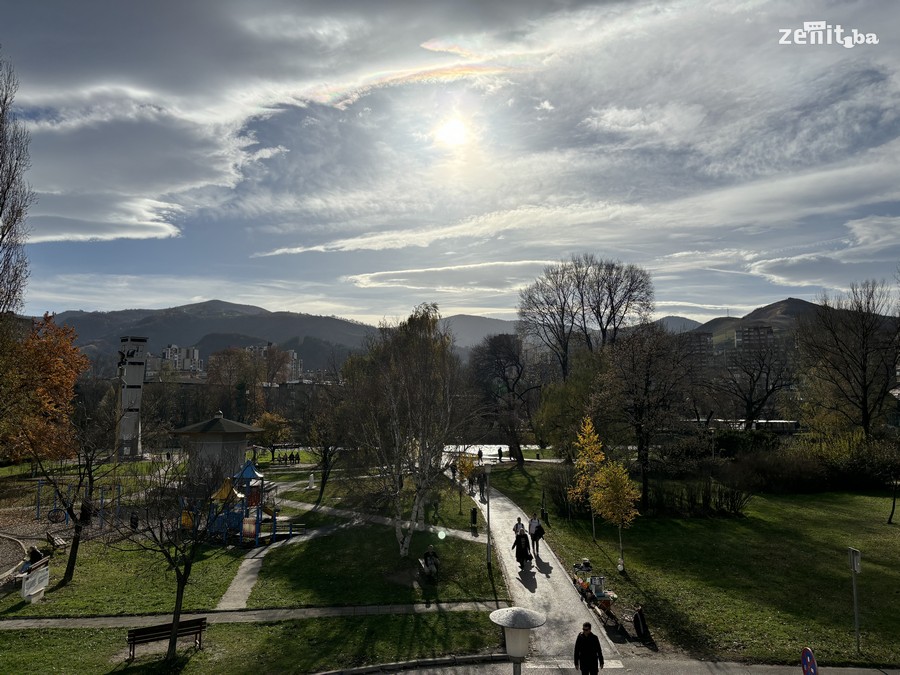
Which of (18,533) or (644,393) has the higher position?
(644,393)

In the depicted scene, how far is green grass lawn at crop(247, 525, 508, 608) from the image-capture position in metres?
16.5

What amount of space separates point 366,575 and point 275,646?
579cm

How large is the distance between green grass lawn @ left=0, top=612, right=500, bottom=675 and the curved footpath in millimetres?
476

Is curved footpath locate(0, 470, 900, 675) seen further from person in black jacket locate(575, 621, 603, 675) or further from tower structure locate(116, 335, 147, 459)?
tower structure locate(116, 335, 147, 459)

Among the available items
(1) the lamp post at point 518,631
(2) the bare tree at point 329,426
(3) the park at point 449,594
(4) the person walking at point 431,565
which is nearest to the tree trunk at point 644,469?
(3) the park at point 449,594

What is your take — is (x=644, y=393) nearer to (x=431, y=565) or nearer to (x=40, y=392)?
(x=431, y=565)

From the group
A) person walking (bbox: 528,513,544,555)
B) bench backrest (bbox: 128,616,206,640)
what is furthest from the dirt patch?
bench backrest (bbox: 128,616,206,640)

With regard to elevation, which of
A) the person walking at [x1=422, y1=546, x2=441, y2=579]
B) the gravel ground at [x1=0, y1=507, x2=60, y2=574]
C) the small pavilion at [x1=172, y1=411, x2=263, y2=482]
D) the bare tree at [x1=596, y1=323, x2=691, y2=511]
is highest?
the bare tree at [x1=596, y1=323, x2=691, y2=511]

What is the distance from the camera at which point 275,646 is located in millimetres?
13039

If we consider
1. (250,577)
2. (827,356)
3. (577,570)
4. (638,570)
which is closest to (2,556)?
(250,577)

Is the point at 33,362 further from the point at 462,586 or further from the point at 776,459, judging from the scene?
the point at 776,459

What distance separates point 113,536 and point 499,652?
63.8ft

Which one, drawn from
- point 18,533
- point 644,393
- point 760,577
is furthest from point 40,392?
Result: point 760,577

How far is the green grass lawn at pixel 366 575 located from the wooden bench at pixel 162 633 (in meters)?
2.77
